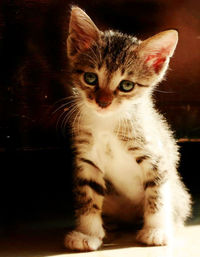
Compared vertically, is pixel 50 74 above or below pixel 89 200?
above

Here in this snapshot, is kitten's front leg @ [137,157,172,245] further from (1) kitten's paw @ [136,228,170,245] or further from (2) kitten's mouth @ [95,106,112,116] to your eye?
(2) kitten's mouth @ [95,106,112,116]

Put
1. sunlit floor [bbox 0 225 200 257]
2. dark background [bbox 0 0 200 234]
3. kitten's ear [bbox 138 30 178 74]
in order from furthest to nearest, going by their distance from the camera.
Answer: dark background [bbox 0 0 200 234]
kitten's ear [bbox 138 30 178 74]
sunlit floor [bbox 0 225 200 257]

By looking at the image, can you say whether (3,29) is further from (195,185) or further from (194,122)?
(195,185)

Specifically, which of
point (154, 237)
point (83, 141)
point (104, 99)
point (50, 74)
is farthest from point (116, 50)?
point (154, 237)

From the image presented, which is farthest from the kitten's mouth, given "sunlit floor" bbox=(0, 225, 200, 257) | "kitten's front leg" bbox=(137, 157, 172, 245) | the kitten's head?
"sunlit floor" bbox=(0, 225, 200, 257)

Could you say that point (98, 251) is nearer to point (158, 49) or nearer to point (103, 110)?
point (103, 110)

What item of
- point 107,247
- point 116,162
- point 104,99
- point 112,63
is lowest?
point 107,247
